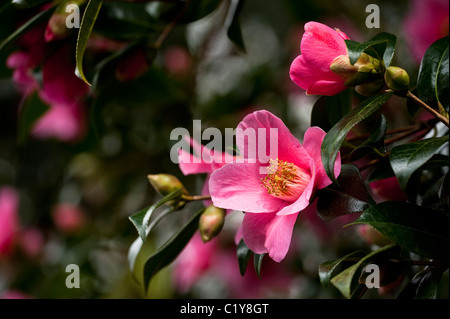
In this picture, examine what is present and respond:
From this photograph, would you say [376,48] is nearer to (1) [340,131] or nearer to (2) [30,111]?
(1) [340,131]

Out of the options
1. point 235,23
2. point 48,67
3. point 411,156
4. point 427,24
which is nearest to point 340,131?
point 411,156

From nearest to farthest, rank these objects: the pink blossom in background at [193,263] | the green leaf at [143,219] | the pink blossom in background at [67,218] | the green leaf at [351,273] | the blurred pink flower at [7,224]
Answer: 1. the green leaf at [351,273]
2. the green leaf at [143,219]
3. the pink blossom in background at [193,263]
4. the blurred pink flower at [7,224]
5. the pink blossom in background at [67,218]

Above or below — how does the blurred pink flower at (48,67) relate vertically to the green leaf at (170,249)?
above

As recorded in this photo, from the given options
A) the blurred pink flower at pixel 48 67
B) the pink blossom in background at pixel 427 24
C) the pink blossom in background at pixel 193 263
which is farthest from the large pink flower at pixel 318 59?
the pink blossom in background at pixel 193 263

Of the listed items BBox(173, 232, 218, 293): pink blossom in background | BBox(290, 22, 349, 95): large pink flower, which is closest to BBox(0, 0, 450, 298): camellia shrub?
BBox(290, 22, 349, 95): large pink flower

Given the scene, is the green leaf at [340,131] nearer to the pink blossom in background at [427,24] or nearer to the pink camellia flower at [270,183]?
the pink camellia flower at [270,183]

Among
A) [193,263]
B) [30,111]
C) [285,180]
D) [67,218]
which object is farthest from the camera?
[67,218]
